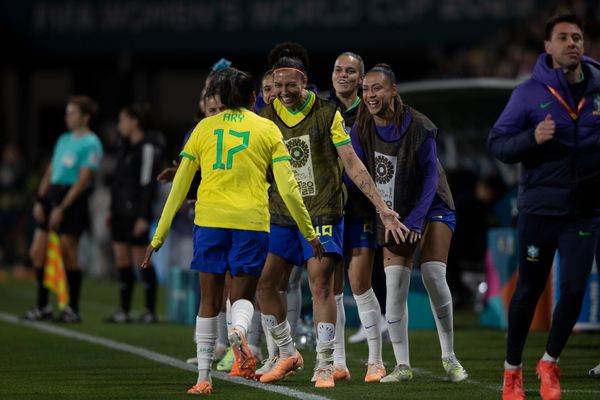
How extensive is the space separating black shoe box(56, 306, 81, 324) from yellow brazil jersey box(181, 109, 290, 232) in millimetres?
6308

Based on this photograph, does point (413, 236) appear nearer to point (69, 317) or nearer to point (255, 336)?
point (255, 336)

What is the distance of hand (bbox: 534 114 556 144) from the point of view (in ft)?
23.8

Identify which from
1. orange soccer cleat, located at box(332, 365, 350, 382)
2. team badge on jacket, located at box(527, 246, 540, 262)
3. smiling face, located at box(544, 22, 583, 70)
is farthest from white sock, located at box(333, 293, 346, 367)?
smiling face, located at box(544, 22, 583, 70)

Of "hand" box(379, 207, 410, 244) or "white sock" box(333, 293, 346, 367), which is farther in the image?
"white sock" box(333, 293, 346, 367)

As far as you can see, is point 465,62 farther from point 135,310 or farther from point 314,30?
point 135,310

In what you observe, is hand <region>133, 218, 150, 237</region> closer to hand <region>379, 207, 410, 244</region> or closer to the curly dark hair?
the curly dark hair

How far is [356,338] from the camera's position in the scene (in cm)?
1231

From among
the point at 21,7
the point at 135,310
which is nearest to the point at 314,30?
the point at 21,7

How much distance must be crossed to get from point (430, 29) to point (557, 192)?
1872 centimetres

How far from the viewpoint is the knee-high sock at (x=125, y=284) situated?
14438 millimetres

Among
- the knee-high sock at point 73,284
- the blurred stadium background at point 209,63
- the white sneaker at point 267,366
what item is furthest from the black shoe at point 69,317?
the white sneaker at point 267,366

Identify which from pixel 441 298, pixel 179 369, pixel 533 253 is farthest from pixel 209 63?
pixel 533 253

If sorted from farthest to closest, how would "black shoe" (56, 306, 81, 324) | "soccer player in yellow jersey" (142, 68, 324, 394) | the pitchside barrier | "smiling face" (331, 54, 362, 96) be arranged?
"black shoe" (56, 306, 81, 324) < the pitchside barrier < "smiling face" (331, 54, 362, 96) < "soccer player in yellow jersey" (142, 68, 324, 394)

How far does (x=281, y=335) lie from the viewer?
8852 millimetres
